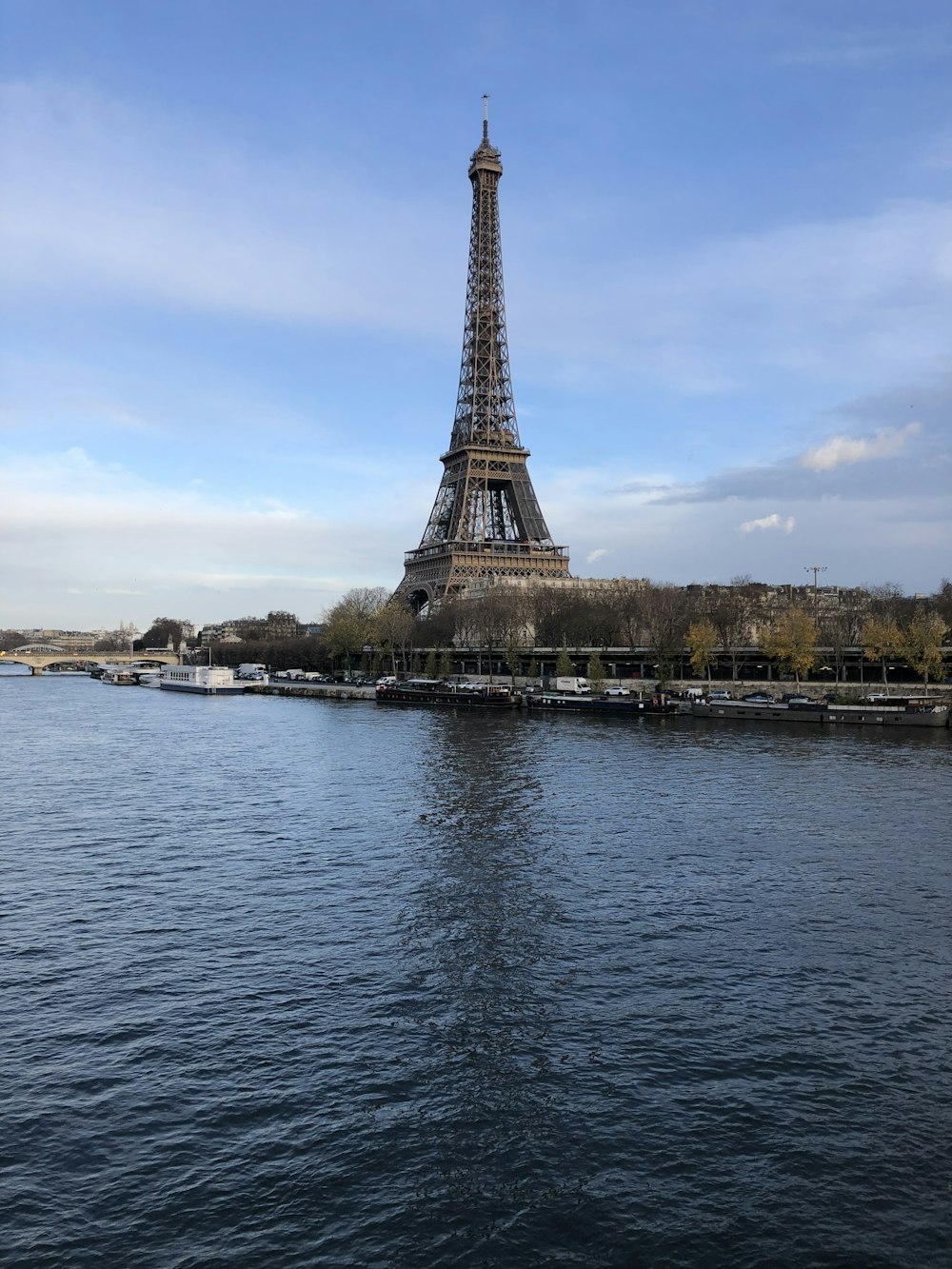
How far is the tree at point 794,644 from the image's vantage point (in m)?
87.6

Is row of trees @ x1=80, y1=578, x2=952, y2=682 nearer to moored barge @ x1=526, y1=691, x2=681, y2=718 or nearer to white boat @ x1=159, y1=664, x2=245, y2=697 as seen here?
moored barge @ x1=526, y1=691, x2=681, y2=718

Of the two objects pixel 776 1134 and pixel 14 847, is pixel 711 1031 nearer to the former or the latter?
pixel 776 1134

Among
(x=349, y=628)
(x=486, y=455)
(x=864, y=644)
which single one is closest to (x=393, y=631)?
(x=349, y=628)

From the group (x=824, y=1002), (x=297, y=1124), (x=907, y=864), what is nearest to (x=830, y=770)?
(x=907, y=864)

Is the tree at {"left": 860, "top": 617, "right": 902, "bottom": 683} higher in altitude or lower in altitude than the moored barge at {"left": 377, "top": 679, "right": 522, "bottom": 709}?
higher

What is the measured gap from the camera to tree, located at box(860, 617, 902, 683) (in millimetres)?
84125

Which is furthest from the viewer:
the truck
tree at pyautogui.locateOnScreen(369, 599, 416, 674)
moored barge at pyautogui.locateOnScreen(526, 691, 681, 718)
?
tree at pyautogui.locateOnScreen(369, 599, 416, 674)

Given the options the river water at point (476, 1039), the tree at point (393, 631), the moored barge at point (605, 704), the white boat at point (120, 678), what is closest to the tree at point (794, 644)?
the moored barge at point (605, 704)

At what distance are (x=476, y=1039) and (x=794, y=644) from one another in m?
78.1

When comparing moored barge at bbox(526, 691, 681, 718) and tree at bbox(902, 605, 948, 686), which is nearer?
moored barge at bbox(526, 691, 681, 718)

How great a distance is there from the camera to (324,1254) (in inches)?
425

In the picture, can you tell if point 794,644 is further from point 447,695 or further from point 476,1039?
point 476,1039

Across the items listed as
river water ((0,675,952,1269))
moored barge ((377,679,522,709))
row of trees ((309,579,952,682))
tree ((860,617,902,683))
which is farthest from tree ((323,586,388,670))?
river water ((0,675,952,1269))

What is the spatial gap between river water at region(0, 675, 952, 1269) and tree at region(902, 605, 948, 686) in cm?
5358
